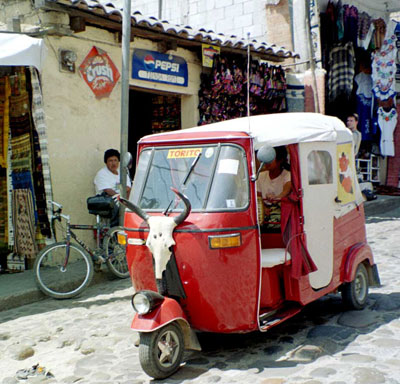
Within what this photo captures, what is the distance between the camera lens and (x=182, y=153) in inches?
174

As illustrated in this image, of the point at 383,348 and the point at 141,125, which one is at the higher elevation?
the point at 141,125

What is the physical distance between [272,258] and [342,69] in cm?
989

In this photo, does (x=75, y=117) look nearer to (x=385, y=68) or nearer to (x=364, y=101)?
(x=364, y=101)

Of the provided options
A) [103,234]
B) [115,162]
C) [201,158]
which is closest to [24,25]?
[115,162]

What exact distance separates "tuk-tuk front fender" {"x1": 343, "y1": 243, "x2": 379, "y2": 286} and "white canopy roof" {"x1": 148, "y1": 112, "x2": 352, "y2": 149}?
118 cm

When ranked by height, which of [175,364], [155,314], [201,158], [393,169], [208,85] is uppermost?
[208,85]

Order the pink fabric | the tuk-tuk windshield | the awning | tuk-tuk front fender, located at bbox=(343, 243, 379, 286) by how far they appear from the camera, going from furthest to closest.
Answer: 1. the awning
2. tuk-tuk front fender, located at bbox=(343, 243, 379, 286)
3. the pink fabric
4. the tuk-tuk windshield

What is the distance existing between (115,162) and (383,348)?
4875 millimetres

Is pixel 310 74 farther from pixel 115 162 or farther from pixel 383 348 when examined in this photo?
pixel 383 348

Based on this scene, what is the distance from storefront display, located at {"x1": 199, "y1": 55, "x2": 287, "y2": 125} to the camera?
1030 cm

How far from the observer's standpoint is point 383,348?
436 cm

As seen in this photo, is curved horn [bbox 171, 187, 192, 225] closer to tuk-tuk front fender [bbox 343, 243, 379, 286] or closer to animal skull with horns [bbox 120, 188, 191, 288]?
animal skull with horns [bbox 120, 188, 191, 288]

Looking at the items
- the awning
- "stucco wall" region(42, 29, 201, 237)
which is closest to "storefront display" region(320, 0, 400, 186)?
"stucco wall" region(42, 29, 201, 237)

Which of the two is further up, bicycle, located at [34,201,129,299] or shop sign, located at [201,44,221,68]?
shop sign, located at [201,44,221,68]
